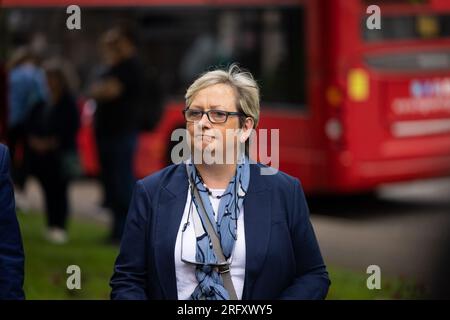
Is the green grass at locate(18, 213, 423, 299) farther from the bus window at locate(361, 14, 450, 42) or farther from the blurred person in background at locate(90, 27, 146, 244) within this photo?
the bus window at locate(361, 14, 450, 42)

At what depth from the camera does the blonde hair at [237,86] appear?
3.18 meters

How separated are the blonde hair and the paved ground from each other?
11.4ft

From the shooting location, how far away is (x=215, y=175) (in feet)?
10.4

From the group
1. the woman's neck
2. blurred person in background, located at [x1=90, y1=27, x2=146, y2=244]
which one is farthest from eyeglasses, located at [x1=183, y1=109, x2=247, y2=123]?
blurred person in background, located at [x1=90, y1=27, x2=146, y2=244]

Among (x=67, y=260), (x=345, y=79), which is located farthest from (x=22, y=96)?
(x=345, y=79)

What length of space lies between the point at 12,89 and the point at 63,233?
57.3 inches

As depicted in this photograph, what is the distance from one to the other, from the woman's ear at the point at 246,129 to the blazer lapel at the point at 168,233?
251 mm

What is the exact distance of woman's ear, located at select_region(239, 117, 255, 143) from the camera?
3232 millimetres

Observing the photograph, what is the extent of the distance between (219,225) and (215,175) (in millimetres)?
181

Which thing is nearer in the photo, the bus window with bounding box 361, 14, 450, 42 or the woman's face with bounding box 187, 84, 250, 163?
the woman's face with bounding box 187, 84, 250, 163

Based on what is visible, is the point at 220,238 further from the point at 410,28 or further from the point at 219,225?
the point at 410,28

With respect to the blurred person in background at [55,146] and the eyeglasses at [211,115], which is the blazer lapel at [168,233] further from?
the blurred person in background at [55,146]
